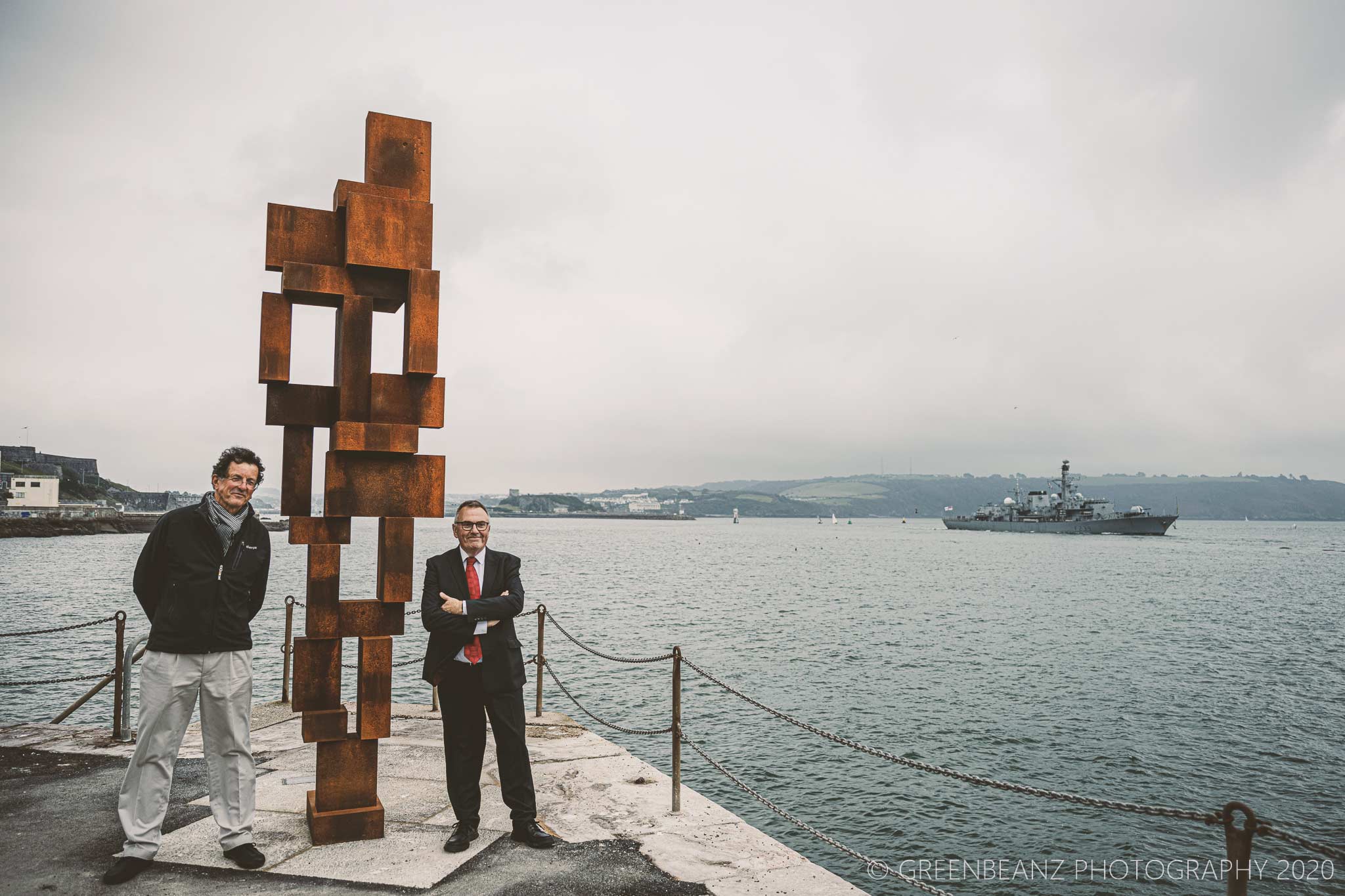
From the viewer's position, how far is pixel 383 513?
17.1 ft

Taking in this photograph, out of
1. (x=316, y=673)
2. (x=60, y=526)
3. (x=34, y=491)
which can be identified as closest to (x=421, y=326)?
(x=316, y=673)

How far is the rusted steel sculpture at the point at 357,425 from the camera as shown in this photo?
509 cm

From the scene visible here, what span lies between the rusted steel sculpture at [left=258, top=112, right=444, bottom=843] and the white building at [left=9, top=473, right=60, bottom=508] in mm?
133690

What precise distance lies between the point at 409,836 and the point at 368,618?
1476 mm

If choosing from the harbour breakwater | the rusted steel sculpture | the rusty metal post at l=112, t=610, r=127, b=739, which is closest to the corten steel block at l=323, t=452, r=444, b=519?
the rusted steel sculpture

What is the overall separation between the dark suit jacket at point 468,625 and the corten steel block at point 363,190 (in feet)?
7.87

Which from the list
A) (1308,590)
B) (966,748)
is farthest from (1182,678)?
(1308,590)

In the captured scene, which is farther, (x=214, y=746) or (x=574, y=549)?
(x=574, y=549)

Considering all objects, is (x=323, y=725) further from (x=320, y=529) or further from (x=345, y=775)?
(x=320, y=529)

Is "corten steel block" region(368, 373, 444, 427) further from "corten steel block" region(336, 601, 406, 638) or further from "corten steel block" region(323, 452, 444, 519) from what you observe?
"corten steel block" region(336, 601, 406, 638)

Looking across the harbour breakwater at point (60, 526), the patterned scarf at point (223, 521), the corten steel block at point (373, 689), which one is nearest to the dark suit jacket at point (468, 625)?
the corten steel block at point (373, 689)

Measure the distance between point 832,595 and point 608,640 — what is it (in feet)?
62.4

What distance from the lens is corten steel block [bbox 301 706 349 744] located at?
5.06 meters

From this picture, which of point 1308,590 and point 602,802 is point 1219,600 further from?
point 602,802
